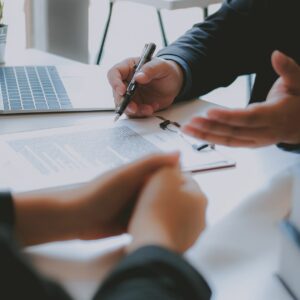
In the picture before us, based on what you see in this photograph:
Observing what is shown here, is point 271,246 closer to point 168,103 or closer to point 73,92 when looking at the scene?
point 168,103

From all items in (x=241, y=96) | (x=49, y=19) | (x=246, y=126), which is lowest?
(x=241, y=96)

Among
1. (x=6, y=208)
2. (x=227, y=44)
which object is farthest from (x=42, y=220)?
(x=227, y=44)

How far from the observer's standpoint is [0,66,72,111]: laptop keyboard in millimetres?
1084

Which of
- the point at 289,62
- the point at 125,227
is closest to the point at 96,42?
the point at 289,62

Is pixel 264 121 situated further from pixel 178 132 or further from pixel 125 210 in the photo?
pixel 125 210

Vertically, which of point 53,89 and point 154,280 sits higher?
point 154,280

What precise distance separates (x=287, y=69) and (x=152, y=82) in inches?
13.2

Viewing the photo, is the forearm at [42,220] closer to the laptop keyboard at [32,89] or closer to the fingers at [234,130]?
the fingers at [234,130]

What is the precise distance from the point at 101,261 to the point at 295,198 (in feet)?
0.76

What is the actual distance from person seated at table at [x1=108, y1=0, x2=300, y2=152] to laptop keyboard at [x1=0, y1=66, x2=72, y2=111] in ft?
0.44

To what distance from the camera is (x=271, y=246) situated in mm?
638

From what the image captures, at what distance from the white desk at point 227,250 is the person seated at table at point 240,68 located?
0.08 m

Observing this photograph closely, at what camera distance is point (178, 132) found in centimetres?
97

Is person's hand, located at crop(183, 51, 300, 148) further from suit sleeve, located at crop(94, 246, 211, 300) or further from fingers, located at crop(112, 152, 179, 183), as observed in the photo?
suit sleeve, located at crop(94, 246, 211, 300)
